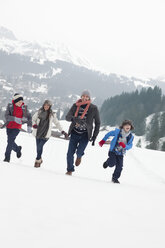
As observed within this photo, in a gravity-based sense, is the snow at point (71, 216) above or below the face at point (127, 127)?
below

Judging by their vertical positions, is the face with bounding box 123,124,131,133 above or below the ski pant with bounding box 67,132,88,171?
above

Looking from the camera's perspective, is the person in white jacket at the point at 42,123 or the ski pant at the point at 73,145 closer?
the ski pant at the point at 73,145

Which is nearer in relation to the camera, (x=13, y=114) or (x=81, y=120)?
(x=81, y=120)

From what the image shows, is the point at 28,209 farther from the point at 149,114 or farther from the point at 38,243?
the point at 149,114

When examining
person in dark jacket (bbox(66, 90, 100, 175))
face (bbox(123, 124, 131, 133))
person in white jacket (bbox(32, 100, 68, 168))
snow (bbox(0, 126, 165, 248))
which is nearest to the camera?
snow (bbox(0, 126, 165, 248))

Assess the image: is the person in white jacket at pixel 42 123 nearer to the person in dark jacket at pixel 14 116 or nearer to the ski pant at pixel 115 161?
the person in dark jacket at pixel 14 116

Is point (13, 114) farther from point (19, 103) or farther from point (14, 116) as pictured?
point (19, 103)

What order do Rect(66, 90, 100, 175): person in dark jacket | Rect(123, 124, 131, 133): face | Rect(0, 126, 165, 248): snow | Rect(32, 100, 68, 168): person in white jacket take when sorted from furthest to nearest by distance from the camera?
Rect(32, 100, 68, 168): person in white jacket
Rect(123, 124, 131, 133): face
Rect(66, 90, 100, 175): person in dark jacket
Rect(0, 126, 165, 248): snow

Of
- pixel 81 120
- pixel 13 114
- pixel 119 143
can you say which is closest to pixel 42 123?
pixel 13 114

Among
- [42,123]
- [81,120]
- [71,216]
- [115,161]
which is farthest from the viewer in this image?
[42,123]

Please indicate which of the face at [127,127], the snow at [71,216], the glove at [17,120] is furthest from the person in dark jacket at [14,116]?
the face at [127,127]

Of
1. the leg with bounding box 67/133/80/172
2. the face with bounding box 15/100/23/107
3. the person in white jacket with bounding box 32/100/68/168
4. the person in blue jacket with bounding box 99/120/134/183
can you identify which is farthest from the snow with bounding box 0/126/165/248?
the face with bounding box 15/100/23/107

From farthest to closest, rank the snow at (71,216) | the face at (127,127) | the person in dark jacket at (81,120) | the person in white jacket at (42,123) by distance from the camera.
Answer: the person in white jacket at (42,123)
the face at (127,127)
the person in dark jacket at (81,120)
the snow at (71,216)

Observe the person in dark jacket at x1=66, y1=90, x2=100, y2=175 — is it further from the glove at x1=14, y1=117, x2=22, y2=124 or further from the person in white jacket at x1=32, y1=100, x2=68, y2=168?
the glove at x1=14, y1=117, x2=22, y2=124
